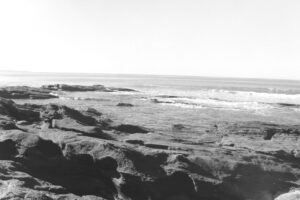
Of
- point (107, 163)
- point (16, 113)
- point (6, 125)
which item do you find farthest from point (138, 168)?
point (16, 113)

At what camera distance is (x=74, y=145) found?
11211 mm

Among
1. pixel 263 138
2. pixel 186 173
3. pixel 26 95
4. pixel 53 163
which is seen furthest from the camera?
pixel 26 95

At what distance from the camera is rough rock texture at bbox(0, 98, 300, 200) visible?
31.1 feet

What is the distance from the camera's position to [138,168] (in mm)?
10000

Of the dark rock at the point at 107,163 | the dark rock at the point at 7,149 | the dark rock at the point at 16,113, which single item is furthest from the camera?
the dark rock at the point at 16,113

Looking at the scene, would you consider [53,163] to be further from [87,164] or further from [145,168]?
[145,168]

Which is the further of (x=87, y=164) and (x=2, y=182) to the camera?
(x=87, y=164)

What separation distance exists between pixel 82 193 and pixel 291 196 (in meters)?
5.93

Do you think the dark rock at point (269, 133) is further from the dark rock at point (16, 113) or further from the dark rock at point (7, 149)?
the dark rock at point (16, 113)

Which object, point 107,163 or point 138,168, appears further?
point 107,163

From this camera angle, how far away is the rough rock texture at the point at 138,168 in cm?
947

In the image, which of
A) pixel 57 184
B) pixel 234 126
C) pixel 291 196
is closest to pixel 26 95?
pixel 234 126

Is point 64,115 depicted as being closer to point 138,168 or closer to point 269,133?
point 138,168

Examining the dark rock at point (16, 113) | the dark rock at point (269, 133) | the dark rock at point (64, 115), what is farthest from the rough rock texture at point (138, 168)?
the dark rock at point (16, 113)
